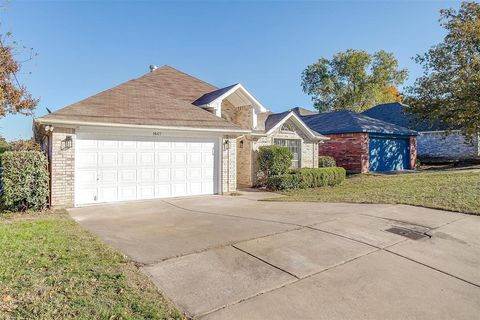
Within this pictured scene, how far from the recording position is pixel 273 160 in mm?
14742

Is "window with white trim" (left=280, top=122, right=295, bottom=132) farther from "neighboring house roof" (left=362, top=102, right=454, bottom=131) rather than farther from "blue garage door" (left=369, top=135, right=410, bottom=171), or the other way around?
"neighboring house roof" (left=362, top=102, right=454, bottom=131)

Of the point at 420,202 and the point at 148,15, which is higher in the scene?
the point at 148,15

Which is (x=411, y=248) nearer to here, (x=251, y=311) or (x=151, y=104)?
(x=251, y=311)

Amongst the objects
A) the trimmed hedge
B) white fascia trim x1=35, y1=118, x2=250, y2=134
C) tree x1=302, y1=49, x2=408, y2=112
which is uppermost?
tree x1=302, y1=49, x2=408, y2=112

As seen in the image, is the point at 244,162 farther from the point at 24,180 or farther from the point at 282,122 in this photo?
the point at 24,180

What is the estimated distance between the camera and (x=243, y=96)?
1573 cm

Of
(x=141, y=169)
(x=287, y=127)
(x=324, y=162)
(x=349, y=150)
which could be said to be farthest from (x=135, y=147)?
(x=349, y=150)

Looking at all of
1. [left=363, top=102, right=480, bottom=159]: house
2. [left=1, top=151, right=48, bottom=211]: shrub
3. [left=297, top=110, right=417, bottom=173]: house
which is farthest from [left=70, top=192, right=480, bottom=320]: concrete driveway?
[left=363, top=102, right=480, bottom=159]: house

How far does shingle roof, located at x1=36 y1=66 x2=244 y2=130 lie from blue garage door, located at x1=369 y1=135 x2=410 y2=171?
42.9 feet

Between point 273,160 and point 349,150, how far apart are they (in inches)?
346

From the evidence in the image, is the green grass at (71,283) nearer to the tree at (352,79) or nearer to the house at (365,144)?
the house at (365,144)

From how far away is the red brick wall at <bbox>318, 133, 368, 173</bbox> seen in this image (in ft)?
67.4

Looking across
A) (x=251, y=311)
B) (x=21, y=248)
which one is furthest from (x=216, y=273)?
(x=21, y=248)

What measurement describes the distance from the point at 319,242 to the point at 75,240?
4.57m
